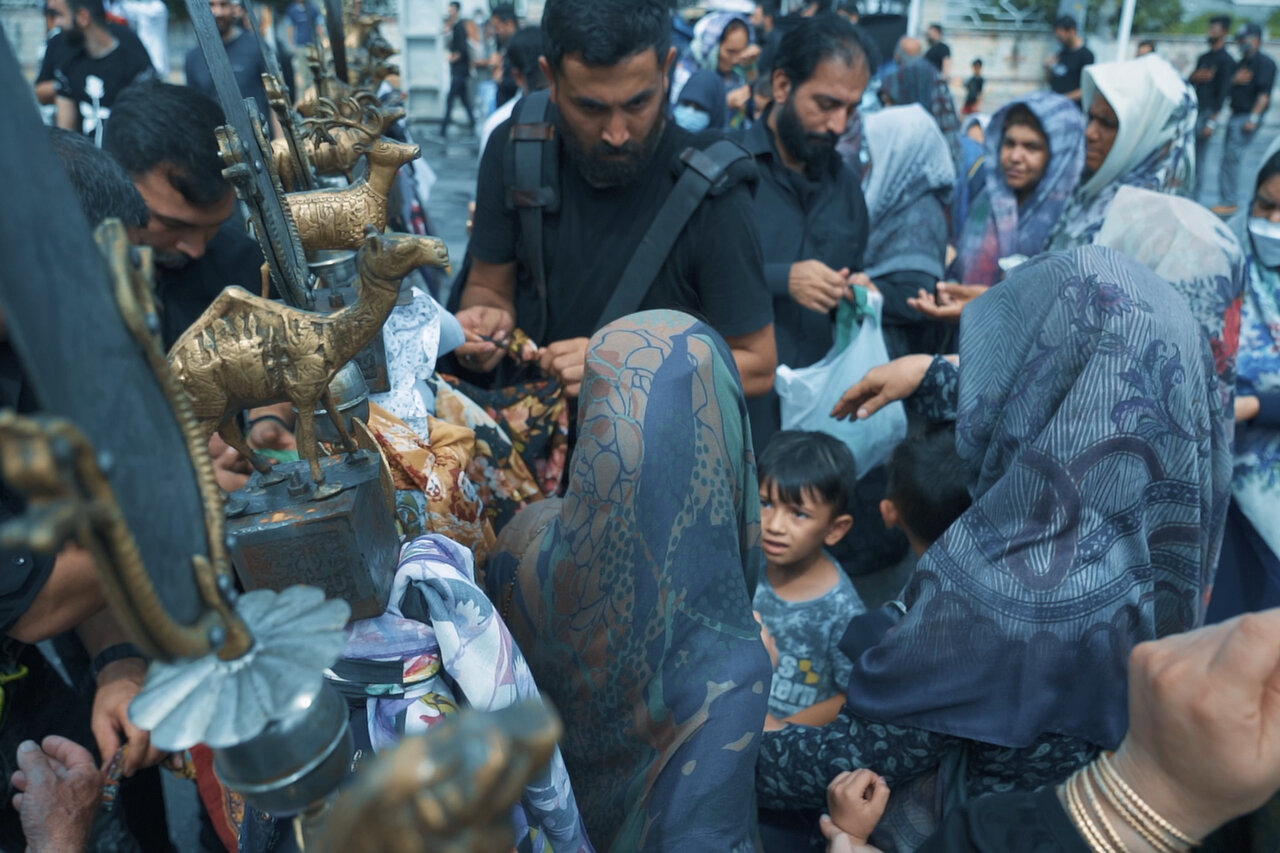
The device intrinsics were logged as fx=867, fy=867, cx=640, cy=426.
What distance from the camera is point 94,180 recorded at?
1.45 m

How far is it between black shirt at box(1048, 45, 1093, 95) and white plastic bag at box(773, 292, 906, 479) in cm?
838

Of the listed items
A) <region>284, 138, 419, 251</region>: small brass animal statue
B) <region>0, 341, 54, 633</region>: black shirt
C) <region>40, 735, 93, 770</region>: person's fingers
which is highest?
<region>284, 138, 419, 251</region>: small brass animal statue

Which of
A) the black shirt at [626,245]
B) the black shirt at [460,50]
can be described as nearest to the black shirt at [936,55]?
the black shirt at [460,50]

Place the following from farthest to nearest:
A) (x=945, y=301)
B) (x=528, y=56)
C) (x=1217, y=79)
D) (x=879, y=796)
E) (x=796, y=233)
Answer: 1. (x=1217, y=79)
2. (x=528, y=56)
3. (x=796, y=233)
4. (x=945, y=301)
5. (x=879, y=796)

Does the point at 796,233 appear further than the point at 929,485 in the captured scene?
Yes

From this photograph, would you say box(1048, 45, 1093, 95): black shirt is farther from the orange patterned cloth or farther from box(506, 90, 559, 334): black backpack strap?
the orange patterned cloth

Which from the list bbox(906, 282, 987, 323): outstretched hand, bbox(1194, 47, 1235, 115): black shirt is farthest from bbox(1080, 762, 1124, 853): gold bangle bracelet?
bbox(1194, 47, 1235, 115): black shirt

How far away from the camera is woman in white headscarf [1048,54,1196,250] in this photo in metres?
3.36

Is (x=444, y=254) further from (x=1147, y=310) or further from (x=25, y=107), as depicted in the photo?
(x=1147, y=310)

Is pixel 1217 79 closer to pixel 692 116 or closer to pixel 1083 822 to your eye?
pixel 692 116

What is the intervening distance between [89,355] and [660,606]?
2.63 feet

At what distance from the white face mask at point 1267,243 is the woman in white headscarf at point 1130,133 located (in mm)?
506

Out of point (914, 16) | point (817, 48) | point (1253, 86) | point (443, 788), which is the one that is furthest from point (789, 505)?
point (914, 16)

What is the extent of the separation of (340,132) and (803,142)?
2049mm
